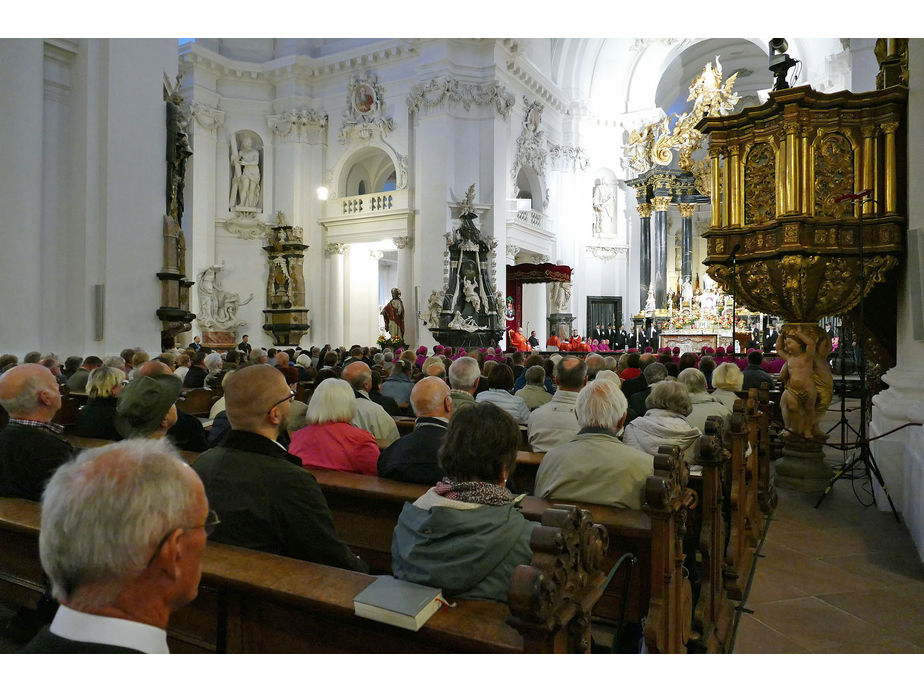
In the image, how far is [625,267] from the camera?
22.0 metres

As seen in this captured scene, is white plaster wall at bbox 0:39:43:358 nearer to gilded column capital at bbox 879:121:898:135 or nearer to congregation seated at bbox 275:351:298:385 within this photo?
congregation seated at bbox 275:351:298:385

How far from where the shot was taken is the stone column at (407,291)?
16094 mm

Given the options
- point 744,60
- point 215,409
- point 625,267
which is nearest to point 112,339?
point 215,409

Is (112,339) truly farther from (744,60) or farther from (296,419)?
(744,60)

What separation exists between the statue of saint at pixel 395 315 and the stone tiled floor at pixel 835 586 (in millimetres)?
11838

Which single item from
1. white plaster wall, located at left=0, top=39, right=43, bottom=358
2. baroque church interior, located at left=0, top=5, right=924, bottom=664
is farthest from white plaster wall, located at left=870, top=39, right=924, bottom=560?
white plaster wall, located at left=0, top=39, right=43, bottom=358

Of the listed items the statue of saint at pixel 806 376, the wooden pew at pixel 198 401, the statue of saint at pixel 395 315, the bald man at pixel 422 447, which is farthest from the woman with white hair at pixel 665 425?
the statue of saint at pixel 395 315

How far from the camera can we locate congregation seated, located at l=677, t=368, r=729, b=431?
13.8 ft

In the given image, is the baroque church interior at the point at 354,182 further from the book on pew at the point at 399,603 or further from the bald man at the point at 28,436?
the bald man at the point at 28,436

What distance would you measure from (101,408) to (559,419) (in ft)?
9.20

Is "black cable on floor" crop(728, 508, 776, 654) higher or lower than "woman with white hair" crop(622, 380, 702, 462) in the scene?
lower

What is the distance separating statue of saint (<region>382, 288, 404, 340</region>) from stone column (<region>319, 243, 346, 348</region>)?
2218 mm

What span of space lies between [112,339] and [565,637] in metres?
7.84

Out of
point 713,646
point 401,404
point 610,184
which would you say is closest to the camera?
point 713,646
